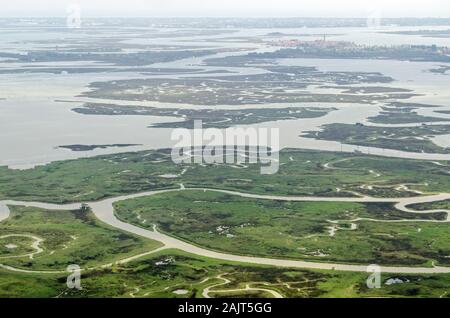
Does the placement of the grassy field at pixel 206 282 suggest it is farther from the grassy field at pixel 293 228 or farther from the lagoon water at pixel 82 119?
the lagoon water at pixel 82 119

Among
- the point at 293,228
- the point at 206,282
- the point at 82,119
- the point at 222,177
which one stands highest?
the point at 206,282

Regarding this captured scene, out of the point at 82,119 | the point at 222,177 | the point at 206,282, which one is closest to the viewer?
the point at 206,282

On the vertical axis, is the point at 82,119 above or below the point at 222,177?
above

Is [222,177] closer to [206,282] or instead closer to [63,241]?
[63,241]

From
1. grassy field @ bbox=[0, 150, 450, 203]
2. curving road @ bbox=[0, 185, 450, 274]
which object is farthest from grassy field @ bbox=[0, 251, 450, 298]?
grassy field @ bbox=[0, 150, 450, 203]

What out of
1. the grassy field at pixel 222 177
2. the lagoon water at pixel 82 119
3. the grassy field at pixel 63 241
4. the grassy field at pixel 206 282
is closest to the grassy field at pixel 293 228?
the grassy field at pixel 63 241

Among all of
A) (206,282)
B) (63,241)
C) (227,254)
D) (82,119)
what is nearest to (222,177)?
(63,241)

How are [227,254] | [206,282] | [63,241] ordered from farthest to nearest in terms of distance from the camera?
[63,241] → [227,254] → [206,282]
